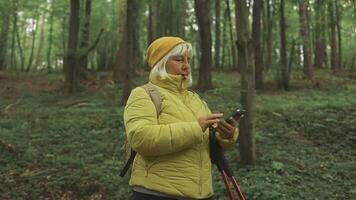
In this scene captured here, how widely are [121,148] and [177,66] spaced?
6969 millimetres

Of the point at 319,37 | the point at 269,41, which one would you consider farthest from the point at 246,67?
the point at 269,41

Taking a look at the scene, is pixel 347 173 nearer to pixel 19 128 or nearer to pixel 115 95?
pixel 19 128

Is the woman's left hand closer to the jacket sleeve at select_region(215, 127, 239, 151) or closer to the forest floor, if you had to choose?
the jacket sleeve at select_region(215, 127, 239, 151)

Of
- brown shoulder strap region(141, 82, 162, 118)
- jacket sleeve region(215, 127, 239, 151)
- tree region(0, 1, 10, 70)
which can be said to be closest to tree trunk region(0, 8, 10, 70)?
tree region(0, 1, 10, 70)

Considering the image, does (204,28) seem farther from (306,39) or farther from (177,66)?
(177,66)

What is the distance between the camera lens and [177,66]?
305 centimetres

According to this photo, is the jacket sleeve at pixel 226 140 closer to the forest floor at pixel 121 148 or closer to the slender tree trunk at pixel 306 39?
the forest floor at pixel 121 148

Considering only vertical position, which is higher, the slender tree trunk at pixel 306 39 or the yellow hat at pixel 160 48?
the slender tree trunk at pixel 306 39

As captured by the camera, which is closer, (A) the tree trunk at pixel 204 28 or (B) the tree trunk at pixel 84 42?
(A) the tree trunk at pixel 204 28

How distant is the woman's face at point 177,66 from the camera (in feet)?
9.99

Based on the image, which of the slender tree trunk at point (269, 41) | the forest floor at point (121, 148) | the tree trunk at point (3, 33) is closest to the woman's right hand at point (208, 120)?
the forest floor at point (121, 148)

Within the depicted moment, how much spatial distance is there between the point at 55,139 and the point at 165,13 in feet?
67.6

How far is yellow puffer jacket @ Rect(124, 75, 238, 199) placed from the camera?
2.73m

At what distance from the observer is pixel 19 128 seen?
1195 centimetres
